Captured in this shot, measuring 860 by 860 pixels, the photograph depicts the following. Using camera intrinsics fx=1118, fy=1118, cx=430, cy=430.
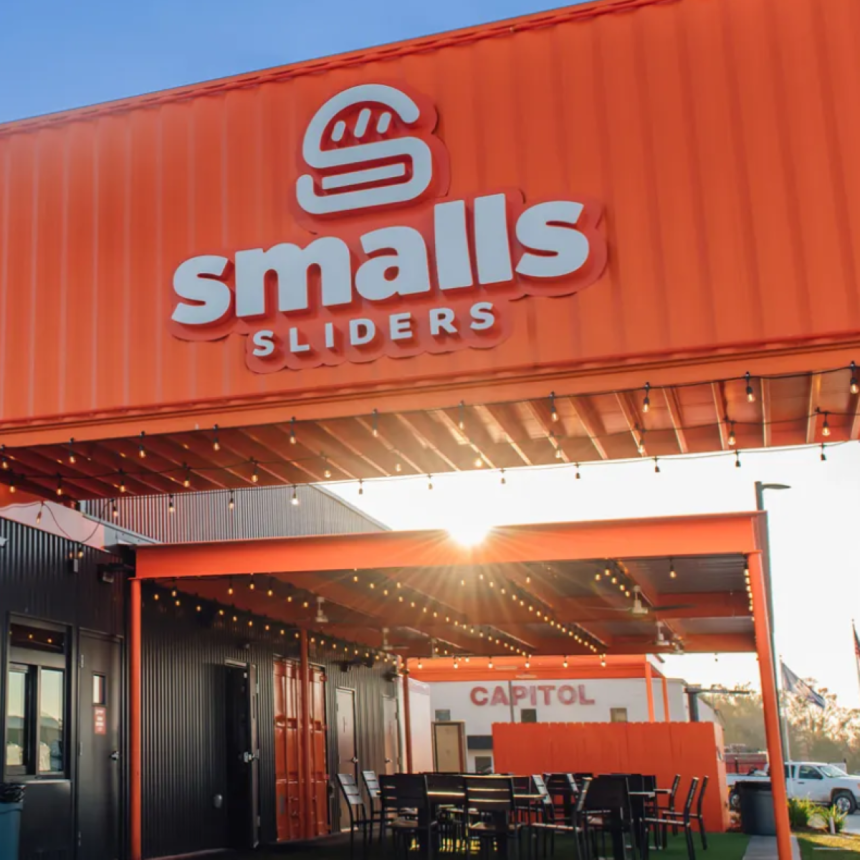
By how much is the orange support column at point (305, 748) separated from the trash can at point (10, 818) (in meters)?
7.67

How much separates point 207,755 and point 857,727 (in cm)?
8413

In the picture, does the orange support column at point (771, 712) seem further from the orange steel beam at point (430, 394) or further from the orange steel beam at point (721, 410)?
the orange steel beam at point (430, 394)

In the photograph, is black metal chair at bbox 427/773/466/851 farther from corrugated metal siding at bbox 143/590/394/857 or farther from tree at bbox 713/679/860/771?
tree at bbox 713/679/860/771

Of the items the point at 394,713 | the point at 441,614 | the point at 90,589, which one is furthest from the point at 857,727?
the point at 90,589

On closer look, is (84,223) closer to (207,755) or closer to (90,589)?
(90,589)

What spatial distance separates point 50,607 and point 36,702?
0.92 m

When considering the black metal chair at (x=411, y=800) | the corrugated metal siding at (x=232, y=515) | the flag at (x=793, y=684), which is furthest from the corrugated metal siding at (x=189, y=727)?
the flag at (x=793, y=684)

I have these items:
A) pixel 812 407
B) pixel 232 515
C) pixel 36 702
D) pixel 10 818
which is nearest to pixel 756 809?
pixel 232 515

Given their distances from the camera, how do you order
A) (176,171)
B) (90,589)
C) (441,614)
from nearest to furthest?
1. (176,171)
2. (90,589)
3. (441,614)

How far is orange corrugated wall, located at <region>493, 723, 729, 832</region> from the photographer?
18.6 m

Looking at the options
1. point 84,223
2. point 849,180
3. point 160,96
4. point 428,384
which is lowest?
point 428,384

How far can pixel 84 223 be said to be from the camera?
10.2 meters

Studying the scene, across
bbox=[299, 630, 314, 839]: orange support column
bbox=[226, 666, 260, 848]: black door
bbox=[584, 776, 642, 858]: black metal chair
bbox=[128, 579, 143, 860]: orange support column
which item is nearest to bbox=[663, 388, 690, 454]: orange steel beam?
bbox=[584, 776, 642, 858]: black metal chair

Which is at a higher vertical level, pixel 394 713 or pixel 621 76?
pixel 621 76
